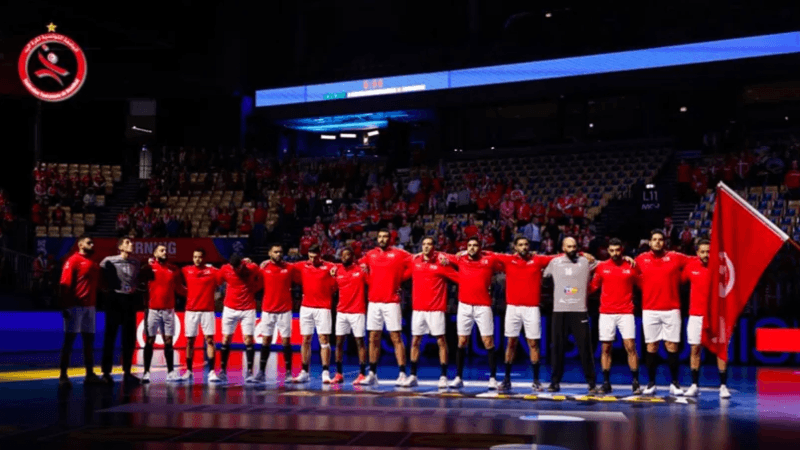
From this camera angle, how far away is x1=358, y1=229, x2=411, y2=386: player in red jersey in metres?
15.7

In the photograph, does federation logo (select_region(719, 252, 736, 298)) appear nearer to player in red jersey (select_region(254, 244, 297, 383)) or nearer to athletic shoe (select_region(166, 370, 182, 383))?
player in red jersey (select_region(254, 244, 297, 383))

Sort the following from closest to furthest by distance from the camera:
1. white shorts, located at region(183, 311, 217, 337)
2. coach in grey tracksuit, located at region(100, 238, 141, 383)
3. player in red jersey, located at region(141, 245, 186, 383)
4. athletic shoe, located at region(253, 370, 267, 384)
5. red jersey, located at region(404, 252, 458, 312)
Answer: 1. coach in grey tracksuit, located at region(100, 238, 141, 383)
2. red jersey, located at region(404, 252, 458, 312)
3. athletic shoe, located at region(253, 370, 267, 384)
4. player in red jersey, located at region(141, 245, 186, 383)
5. white shorts, located at region(183, 311, 217, 337)

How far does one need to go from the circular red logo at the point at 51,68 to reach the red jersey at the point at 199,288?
40.0 ft

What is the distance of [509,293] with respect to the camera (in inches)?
595

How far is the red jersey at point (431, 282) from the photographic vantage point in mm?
15531

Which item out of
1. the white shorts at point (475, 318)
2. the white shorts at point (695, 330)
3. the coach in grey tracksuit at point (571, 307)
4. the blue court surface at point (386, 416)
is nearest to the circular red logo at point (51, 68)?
the blue court surface at point (386, 416)

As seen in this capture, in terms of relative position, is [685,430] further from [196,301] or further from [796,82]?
[796,82]

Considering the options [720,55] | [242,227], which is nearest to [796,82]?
[720,55]

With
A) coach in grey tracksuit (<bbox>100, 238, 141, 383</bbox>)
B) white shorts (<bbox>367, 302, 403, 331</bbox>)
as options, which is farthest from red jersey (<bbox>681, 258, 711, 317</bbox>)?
coach in grey tracksuit (<bbox>100, 238, 141, 383</bbox>)

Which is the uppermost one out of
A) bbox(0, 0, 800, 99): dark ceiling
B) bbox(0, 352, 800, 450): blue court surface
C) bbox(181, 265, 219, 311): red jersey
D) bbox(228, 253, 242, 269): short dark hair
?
bbox(0, 0, 800, 99): dark ceiling

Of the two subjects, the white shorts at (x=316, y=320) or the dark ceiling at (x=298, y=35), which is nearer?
the white shorts at (x=316, y=320)

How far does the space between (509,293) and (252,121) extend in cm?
2522

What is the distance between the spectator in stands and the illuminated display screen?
5.19 meters

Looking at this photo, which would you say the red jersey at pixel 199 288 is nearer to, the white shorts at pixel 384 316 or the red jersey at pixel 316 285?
the red jersey at pixel 316 285
